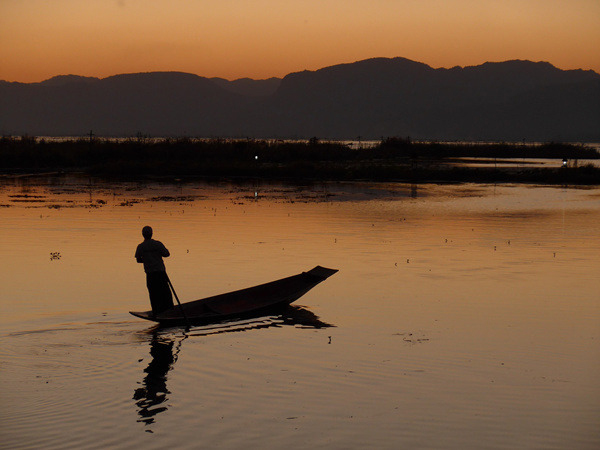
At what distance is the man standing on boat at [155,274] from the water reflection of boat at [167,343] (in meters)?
0.56

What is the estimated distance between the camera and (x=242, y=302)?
16609mm

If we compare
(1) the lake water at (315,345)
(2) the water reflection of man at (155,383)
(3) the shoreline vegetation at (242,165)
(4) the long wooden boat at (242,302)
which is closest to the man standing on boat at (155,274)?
(4) the long wooden boat at (242,302)

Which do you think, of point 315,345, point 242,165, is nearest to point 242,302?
point 315,345

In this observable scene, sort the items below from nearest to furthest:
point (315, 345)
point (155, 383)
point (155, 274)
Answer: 1. point (155, 383)
2. point (315, 345)
3. point (155, 274)

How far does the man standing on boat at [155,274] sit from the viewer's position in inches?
603

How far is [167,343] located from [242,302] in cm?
290

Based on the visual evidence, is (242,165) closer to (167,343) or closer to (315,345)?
(167,343)

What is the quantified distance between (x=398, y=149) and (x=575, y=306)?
87114 millimetres

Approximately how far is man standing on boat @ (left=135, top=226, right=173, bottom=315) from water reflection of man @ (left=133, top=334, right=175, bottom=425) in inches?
51.5

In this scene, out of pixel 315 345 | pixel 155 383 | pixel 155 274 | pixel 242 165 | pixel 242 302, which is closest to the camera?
pixel 155 383

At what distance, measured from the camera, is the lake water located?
32.4 feet

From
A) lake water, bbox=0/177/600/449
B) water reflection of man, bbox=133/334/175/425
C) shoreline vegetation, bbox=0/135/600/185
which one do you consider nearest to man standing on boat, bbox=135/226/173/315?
lake water, bbox=0/177/600/449

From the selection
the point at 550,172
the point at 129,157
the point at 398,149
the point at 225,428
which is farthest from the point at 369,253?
the point at 398,149

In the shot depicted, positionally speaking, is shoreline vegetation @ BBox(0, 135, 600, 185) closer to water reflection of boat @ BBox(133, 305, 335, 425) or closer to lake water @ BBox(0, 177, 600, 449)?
lake water @ BBox(0, 177, 600, 449)
